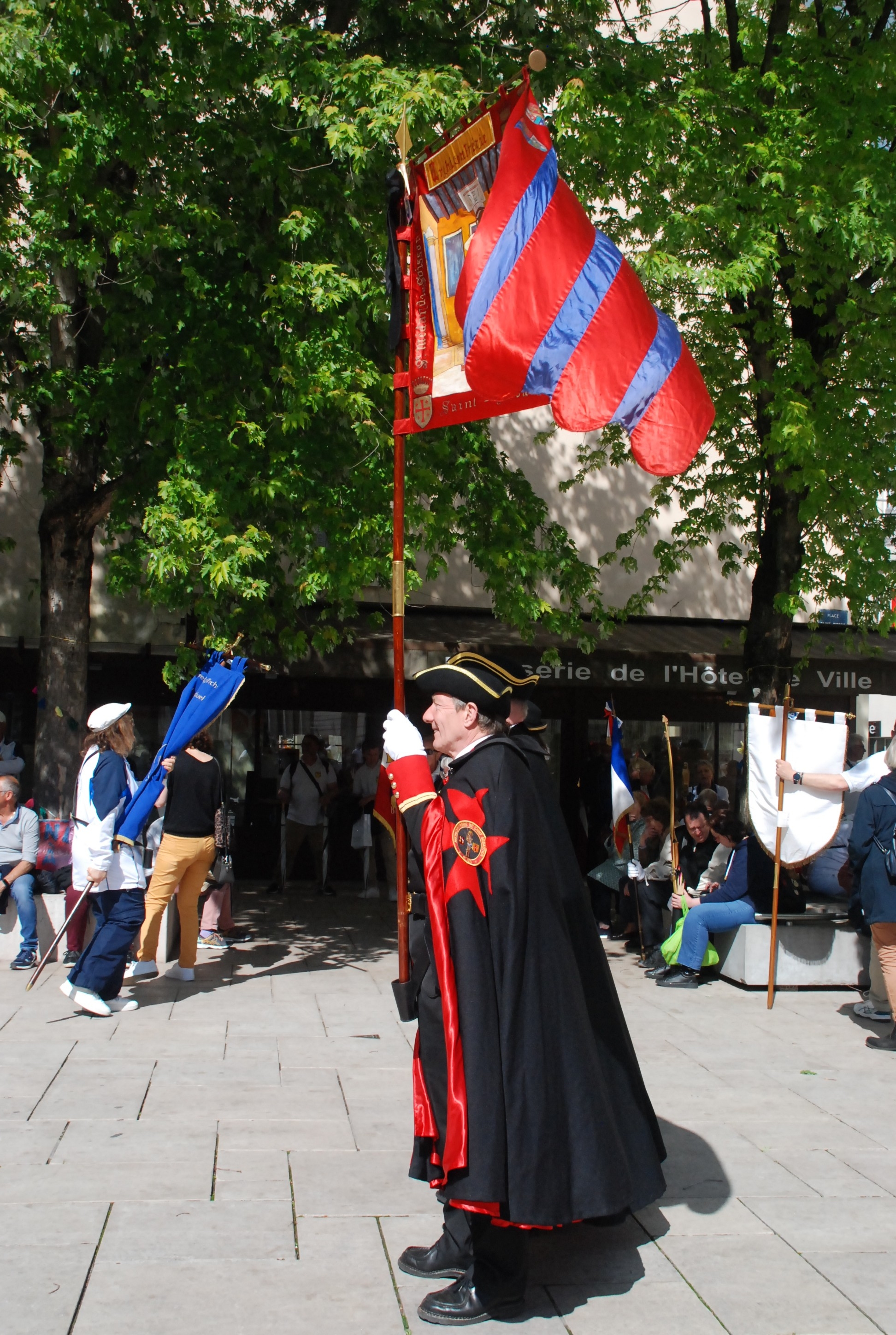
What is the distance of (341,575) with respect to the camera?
8562mm

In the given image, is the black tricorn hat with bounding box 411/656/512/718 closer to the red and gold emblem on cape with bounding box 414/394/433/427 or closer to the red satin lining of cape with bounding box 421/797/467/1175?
the red satin lining of cape with bounding box 421/797/467/1175

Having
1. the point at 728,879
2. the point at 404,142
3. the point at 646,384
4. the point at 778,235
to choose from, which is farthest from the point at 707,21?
the point at 646,384

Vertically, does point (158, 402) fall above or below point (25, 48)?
below

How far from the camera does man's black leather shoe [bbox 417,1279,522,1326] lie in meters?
3.64

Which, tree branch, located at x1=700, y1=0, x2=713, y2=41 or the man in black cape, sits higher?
tree branch, located at x1=700, y1=0, x2=713, y2=41

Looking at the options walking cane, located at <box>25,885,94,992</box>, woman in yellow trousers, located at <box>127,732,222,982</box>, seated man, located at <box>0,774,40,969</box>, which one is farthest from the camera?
seated man, located at <box>0,774,40,969</box>

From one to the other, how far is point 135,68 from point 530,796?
756 cm

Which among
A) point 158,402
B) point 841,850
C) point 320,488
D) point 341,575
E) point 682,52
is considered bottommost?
point 841,850

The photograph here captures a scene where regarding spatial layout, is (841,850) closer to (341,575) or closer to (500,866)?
(341,575)

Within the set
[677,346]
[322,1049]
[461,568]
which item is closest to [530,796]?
[677,346]

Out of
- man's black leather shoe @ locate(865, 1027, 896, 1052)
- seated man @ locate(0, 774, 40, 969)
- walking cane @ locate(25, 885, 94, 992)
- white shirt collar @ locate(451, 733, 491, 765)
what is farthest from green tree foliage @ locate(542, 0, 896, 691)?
white shirt collar @ locate(451, 733, 491, 765)

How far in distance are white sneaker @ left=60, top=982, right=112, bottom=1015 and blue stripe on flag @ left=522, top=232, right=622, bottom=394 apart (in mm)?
4506

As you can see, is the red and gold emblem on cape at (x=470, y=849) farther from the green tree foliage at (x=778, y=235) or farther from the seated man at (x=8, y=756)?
the seated man at (x=8, y=756)

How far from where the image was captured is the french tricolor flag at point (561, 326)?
5234 millimetres
